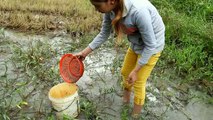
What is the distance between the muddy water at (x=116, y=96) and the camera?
3.64 meters

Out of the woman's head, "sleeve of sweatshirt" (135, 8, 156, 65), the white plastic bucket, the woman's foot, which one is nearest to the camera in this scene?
the woman's head

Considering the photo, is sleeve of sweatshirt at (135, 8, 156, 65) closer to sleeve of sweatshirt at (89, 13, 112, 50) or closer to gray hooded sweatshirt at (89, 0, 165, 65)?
gray hooded sweatshirt at (89, 0, 165, 65)

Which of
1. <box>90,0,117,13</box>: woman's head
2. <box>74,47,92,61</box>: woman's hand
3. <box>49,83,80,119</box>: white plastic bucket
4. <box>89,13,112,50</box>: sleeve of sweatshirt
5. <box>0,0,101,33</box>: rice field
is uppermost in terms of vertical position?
<box>90,0,117,13</box>: woman's head

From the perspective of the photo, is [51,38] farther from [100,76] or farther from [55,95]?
[55,95]

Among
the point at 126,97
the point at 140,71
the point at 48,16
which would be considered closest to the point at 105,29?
the point at 140,71

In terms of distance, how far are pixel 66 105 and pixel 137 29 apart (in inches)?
37.6

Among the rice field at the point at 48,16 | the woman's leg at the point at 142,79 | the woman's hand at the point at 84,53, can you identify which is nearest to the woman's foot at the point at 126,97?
the woman's leg at the point at 142,79

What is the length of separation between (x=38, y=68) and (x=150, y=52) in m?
1.84

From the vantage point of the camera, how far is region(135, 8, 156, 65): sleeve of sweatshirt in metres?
2.58

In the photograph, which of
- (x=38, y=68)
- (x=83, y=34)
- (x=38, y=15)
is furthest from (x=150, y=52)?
(x=38, y=15)

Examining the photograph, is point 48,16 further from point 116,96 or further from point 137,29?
point 137,29

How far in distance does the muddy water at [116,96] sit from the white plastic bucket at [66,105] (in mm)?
196

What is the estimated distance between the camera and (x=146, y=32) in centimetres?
265

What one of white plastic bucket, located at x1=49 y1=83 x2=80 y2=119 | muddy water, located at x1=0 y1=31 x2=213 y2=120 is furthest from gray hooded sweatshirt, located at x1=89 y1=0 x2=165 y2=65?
muddy water, located at x1=0 y1=31 x2=213 y2=120
